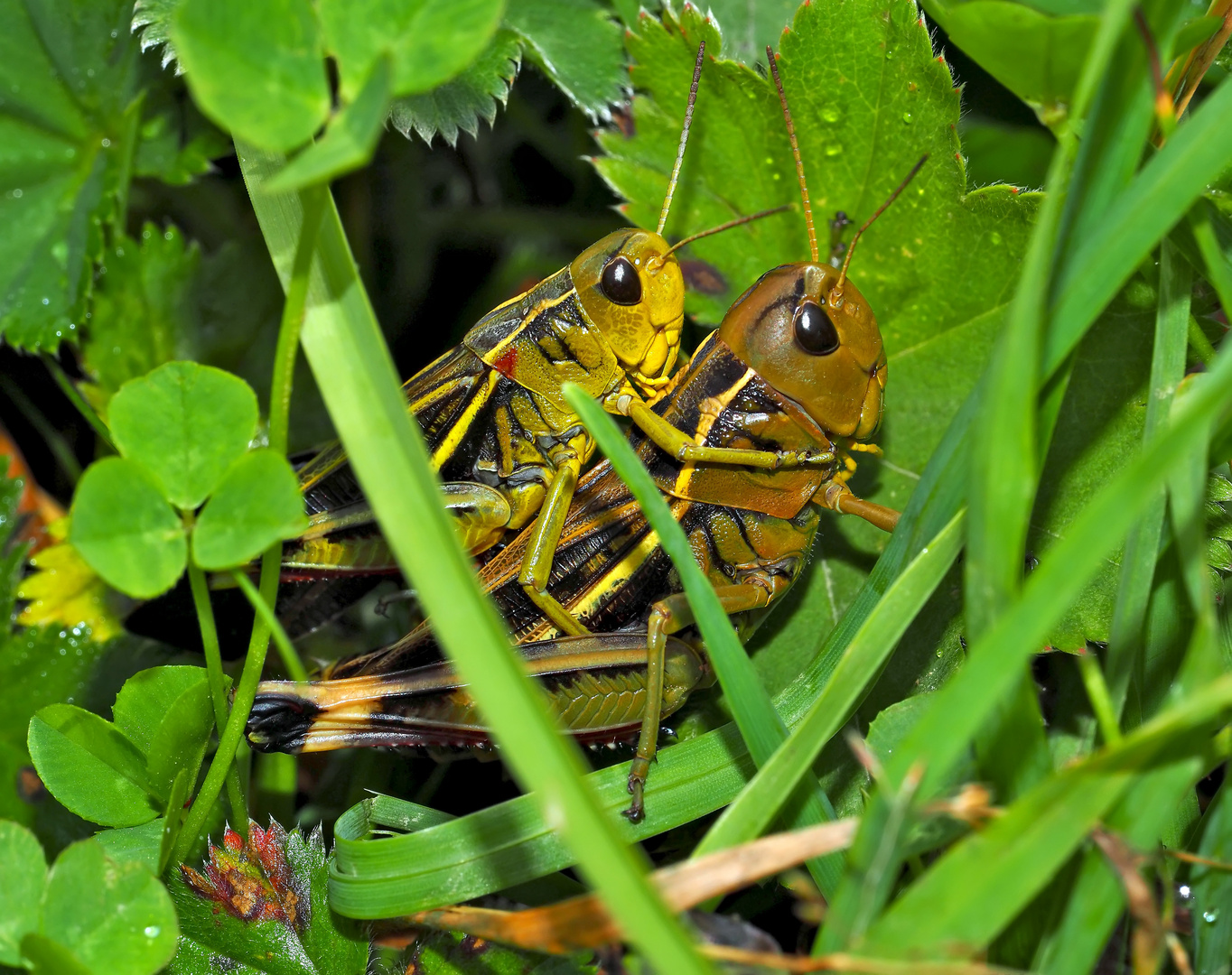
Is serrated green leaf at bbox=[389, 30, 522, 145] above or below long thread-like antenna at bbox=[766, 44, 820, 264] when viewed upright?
above

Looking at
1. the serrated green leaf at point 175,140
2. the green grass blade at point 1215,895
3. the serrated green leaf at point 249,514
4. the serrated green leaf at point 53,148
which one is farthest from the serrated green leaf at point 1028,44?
the serrated green leaf at point 53,148

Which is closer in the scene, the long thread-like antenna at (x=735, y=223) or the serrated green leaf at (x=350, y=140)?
the serrated green leaf at (x=350, y=140)

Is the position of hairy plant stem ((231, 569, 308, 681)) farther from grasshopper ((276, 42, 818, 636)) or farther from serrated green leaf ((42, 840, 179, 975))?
grasshopper ((276, 42, 818, 636))

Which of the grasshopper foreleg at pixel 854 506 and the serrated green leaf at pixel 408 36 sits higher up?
the serrated green leaf at pixel 408 36

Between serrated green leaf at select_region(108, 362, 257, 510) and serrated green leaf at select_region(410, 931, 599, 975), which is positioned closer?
serrated green leaf at select_region(108, 362, 257, 510)

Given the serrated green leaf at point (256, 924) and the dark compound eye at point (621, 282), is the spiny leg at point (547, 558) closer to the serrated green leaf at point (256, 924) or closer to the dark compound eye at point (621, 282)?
the dark compound eye at point (621, 282)

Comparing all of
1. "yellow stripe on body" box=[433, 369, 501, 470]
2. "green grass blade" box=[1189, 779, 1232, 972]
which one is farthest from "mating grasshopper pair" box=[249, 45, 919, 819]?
"green grass blade" box=[1189, 779, 1232, 972]

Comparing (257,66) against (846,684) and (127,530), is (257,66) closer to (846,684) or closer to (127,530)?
(127,530)
